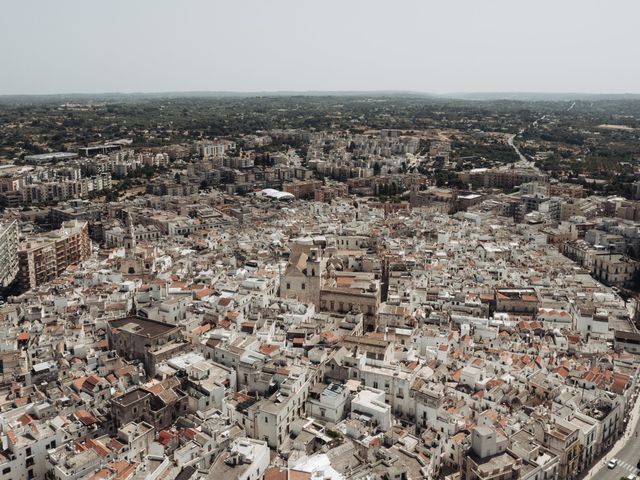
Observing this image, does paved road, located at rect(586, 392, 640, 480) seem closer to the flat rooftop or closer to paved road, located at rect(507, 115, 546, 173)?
the flat rooftop

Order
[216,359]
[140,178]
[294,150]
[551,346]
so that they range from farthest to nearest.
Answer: [294,150]
[140,178]
[551,346]
[216,359]

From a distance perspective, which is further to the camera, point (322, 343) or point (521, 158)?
point (521, 158)

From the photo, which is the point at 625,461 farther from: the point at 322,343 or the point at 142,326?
the point at 142,326

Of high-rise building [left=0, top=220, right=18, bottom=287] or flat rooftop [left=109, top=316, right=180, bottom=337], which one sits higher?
flat rooftop [left=109, top=316, right=180, bottom=337]

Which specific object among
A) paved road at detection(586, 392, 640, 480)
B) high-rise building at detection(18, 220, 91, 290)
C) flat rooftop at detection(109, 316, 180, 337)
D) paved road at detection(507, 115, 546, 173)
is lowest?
paved road at detection(586, 392, 640, 480)

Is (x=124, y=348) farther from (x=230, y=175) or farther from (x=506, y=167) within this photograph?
(x=506, y=167)

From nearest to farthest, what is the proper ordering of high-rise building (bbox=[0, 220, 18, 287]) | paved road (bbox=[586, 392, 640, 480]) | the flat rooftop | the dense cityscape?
the dense cityscape
paved road (bbox=[586, 392, 640, 480])
the flat rooftop
high-rise building (bbox=[0, 220, 18, 287])

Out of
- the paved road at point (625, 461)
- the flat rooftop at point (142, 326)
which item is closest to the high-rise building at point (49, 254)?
the flat rooftop at point (142, 326)

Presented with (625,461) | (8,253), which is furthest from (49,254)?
(625,461)

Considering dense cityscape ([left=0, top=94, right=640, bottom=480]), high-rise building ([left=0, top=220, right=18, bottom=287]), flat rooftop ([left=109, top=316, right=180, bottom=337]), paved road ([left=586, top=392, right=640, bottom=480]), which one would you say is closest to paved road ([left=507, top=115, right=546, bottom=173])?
dense cityscape ([left=0, top=94, right=640, bottom=480])

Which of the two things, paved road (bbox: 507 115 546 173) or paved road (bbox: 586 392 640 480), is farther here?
paved road (bbox: 507 115 546 173)

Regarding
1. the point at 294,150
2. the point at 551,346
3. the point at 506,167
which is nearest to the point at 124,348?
the point at 551,346
